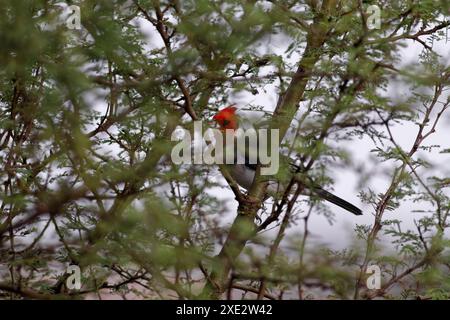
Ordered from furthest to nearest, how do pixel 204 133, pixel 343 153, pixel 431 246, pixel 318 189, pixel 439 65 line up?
pixel 439 65 < pixel 204 133 < pixel 431 246 < pixel 318 189 < pixel 343 153

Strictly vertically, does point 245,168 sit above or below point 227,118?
below

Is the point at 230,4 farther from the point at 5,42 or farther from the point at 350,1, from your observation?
the point at 5,42

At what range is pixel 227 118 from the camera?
404cm

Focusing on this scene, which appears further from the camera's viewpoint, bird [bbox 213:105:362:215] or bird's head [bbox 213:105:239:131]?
bird's head [bbox 213:105:239:131]

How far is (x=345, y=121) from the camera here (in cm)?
253

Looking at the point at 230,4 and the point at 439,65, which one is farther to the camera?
the point at 439,65

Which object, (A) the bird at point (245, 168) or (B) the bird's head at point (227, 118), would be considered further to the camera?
(B) the bird's head at point (227, 118)

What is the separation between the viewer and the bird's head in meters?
3.92

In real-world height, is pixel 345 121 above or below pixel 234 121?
below

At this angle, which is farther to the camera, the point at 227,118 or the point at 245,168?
the point at 245,168

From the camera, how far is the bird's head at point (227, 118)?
392 centimetres

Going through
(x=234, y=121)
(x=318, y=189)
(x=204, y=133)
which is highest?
(x=234, y=121)
